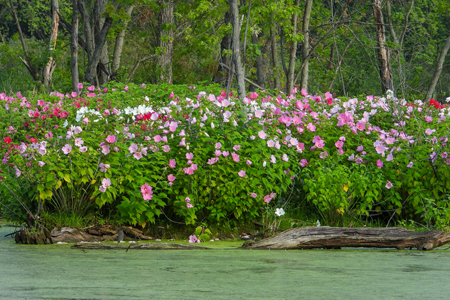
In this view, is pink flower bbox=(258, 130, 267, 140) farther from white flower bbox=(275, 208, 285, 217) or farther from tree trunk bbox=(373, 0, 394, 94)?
tree trunk bbox=(373, 0, 394, 94)

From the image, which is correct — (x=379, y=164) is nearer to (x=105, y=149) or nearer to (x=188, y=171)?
(x=188, y=171)

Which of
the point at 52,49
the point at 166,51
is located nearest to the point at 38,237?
the point at 52,49

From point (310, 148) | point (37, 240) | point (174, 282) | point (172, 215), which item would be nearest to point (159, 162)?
point (172, 215)

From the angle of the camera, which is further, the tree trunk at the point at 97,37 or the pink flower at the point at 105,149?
the tree trunk at the point at 97,37

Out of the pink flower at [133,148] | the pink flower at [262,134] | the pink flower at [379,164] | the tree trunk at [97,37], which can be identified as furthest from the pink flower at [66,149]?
the tree trunk at [97,37]

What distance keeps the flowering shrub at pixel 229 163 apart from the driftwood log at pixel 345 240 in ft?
2.15

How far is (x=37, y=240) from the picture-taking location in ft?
17.4

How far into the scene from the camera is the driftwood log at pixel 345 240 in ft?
16.9

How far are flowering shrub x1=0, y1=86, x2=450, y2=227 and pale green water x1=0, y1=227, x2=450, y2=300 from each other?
30.4 inches

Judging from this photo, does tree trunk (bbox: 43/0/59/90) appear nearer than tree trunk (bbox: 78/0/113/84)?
No

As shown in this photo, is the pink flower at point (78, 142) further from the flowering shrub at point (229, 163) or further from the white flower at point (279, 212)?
the white flower at point (279, 212)

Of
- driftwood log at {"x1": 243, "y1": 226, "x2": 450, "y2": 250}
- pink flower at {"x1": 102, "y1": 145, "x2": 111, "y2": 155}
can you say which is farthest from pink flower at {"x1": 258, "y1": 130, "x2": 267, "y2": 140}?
pink flower at {"x1": 102, "y1": 145, "x2": 111, "y2": 155}

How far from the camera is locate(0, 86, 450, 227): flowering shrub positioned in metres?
5.54

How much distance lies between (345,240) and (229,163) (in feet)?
4.55
